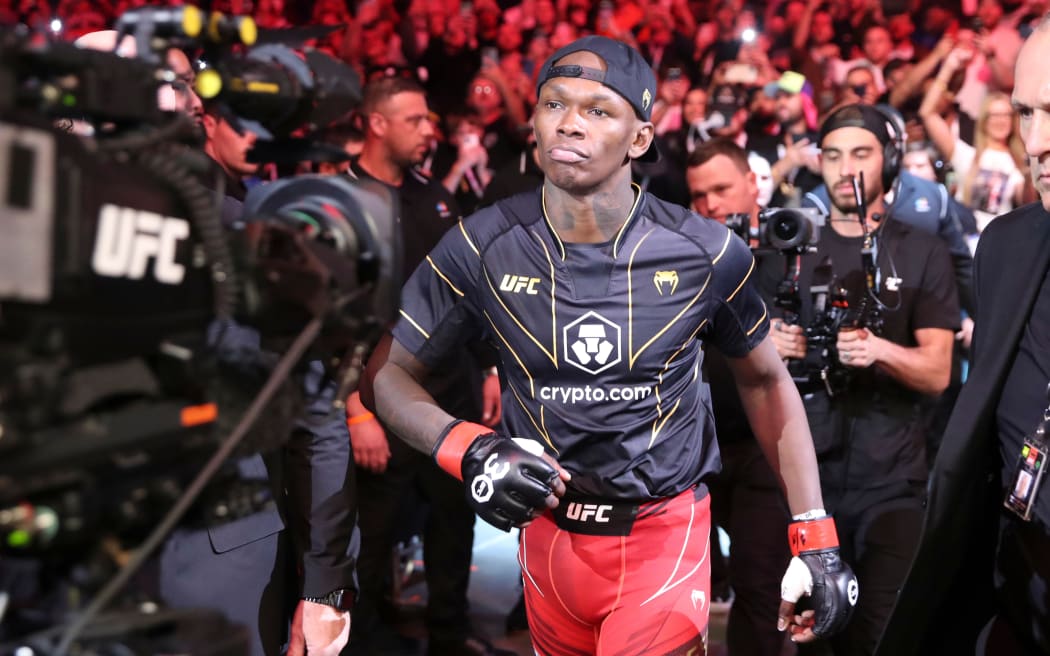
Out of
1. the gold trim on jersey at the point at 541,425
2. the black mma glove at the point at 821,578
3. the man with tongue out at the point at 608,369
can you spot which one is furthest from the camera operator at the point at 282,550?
the black mma glove at the point at 821,578

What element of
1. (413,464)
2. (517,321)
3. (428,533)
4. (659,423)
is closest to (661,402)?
(659,423)

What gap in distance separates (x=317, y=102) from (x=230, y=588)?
1.25m

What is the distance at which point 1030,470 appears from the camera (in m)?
2.23

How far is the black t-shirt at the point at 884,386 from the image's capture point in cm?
386

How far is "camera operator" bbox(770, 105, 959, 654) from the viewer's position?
3.75 meters

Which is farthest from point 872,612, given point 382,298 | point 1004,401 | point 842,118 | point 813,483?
point 382,298

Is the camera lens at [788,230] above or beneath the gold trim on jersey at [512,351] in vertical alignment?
above

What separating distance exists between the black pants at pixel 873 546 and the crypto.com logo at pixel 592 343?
1.53m

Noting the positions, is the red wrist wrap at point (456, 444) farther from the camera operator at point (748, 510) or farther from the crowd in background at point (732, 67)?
the crowd in background at point (732, 67)

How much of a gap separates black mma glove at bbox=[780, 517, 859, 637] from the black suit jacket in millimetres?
374

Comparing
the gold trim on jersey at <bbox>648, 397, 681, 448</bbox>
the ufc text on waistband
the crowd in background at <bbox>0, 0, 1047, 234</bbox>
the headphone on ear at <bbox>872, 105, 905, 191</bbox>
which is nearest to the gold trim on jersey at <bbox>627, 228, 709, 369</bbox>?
the gold trim on jersey at <bbox>648, 397, 681, 448</bbox>

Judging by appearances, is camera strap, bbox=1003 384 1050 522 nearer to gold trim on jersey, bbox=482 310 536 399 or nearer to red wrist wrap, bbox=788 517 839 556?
red wrist wrap, bbox=788 517 839 556

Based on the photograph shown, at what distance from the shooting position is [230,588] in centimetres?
248

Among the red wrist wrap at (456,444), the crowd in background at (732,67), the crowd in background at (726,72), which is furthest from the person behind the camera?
the crowd in background at (732,67)
